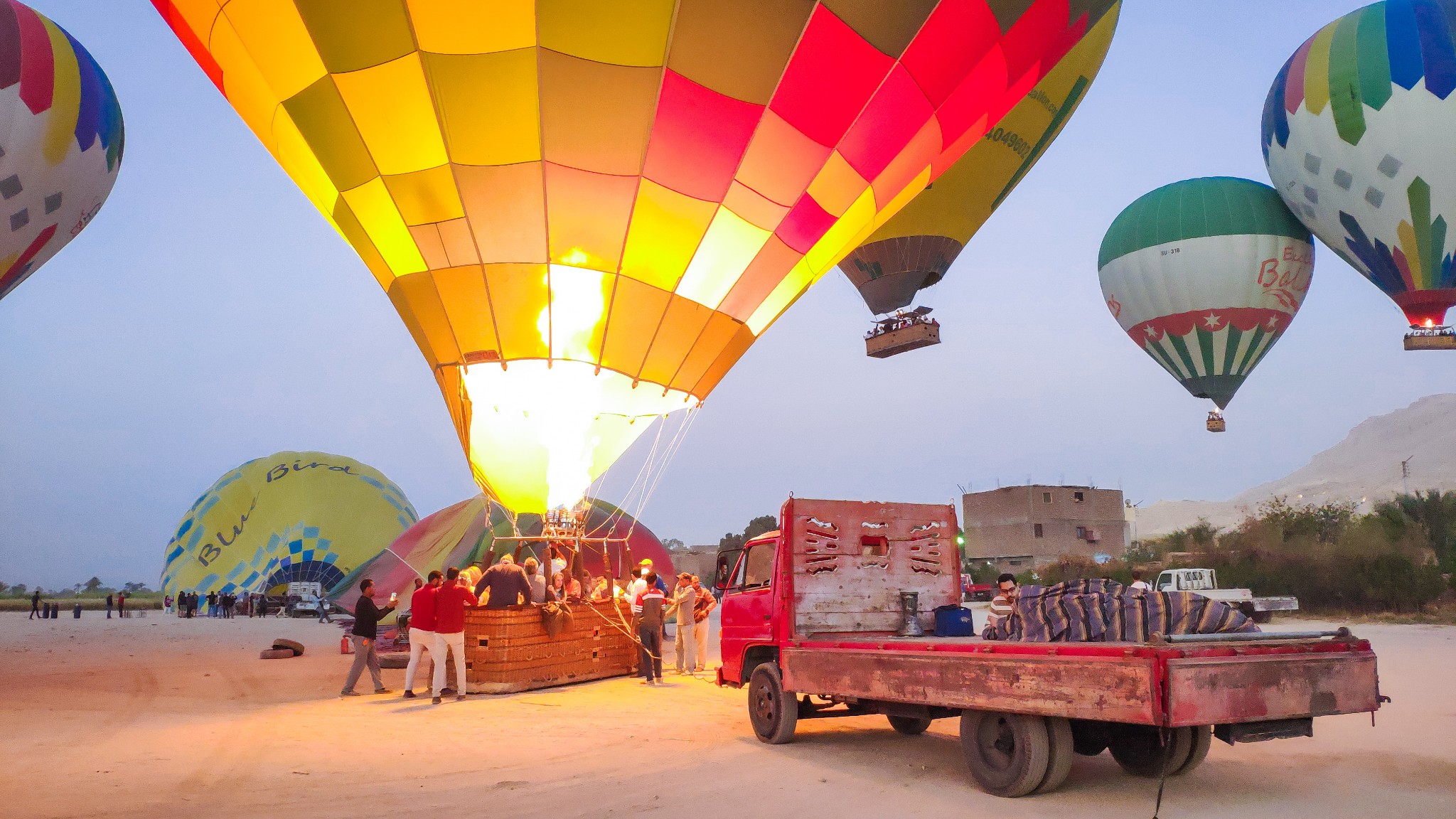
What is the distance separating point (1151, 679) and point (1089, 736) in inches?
60.6

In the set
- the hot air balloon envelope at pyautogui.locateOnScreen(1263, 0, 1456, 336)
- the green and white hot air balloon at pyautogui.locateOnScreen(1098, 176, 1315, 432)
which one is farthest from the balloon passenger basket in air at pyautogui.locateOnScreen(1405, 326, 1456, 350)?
the green and white hot air balloon at pyautogui.locateOnScreen(1098, 176, 1315, 432)

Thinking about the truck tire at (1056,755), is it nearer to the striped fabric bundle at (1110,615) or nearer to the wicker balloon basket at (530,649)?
the striped fabric bundle at (1110,615)

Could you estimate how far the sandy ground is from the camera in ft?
17.3

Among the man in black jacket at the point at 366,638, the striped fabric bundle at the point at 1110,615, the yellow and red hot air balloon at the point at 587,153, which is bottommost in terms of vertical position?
the man in black jacket at the point at 366,638

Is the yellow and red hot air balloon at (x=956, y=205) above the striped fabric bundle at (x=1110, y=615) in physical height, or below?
above

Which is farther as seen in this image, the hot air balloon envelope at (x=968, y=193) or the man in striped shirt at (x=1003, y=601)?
the hot air balloon envelope at (x=968, y=193)

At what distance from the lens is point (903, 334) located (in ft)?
68.8

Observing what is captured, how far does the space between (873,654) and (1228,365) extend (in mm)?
22256

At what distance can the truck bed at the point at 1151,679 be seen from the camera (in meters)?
4.65

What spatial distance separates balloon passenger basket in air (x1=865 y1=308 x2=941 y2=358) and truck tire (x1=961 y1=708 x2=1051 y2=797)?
15.3 meters

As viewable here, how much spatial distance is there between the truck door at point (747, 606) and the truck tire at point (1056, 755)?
2.69m

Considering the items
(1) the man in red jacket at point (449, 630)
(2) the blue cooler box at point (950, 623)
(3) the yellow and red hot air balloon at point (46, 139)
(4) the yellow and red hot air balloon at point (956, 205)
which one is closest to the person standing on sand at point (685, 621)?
(1) the man in red jacket at point (449, 630)

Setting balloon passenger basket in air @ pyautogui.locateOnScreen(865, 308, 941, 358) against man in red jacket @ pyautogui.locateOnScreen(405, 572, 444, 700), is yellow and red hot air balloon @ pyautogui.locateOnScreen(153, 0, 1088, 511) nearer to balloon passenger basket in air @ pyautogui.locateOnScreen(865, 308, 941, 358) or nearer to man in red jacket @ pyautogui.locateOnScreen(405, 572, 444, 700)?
man in red jacket @ pyautogui.locateOnScreen(405, 572, 444, 700)

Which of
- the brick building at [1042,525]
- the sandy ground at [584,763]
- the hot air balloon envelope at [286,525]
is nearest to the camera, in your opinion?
the sandy ground at [584,763]
